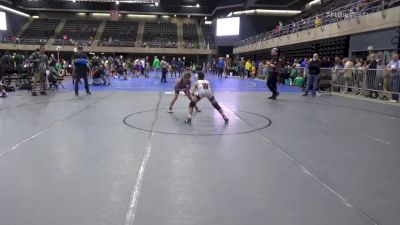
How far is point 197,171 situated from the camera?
4.54 metres

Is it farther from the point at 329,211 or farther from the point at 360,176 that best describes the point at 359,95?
the point at 329,211

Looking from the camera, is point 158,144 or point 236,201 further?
point 158,144

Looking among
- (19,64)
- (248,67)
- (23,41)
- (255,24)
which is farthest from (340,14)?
(23,41)

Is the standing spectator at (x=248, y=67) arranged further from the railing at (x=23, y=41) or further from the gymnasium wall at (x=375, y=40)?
the railing at (x=23, y=41)

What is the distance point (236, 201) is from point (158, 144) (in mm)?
2638

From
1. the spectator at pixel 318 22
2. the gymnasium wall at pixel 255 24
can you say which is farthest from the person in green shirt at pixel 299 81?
the gymnasium wall at pixel 255 24

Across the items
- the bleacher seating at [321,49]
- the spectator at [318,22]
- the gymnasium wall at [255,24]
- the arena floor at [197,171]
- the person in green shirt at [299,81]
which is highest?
the gymnasium wall at [255,24]

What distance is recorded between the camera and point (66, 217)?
3162 millimetres

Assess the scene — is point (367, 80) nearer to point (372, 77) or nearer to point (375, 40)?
point (372, 77)

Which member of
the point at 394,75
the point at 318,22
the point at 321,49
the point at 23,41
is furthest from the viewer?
the point at 23,41

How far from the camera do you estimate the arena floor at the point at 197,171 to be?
328cm

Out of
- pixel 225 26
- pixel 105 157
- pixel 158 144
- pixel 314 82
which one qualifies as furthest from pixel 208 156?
pixel 225 26

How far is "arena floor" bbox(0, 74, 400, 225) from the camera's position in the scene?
328 centimetres

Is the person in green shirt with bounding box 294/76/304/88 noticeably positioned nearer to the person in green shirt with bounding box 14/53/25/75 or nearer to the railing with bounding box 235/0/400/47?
the railing with bounding box 235/0/400/47
